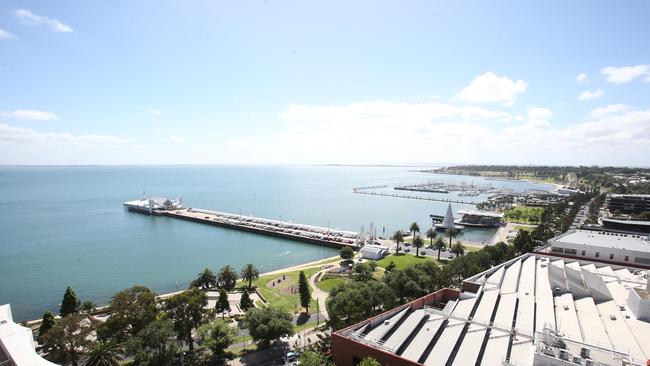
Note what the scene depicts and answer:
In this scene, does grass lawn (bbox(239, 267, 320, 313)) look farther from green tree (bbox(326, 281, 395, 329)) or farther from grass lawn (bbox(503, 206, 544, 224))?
grass lawn (bbox(503, 206, 544, 224))

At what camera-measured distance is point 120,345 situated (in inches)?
1112

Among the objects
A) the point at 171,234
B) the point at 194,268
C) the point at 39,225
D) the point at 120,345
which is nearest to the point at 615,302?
the point at 120,345

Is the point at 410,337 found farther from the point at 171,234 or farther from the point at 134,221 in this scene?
the point at 134,221

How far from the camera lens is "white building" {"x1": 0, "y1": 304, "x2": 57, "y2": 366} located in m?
19.0

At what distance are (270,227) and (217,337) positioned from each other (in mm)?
72169

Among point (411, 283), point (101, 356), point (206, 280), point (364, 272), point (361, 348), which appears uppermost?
point (361, 348)

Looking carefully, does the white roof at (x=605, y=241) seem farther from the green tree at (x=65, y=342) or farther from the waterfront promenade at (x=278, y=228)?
the green tree at (x=65, y=342)

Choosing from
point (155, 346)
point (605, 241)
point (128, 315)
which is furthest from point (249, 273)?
point (605, 241)

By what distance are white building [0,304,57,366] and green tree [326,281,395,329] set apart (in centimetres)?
2128

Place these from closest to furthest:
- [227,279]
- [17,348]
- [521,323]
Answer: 1. [17,348]
2. [521,323]
3. [227,279]

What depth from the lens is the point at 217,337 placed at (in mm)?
28984

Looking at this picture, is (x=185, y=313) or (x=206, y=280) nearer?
(x=185, y=313)

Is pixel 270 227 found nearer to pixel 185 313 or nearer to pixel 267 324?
pixel 185 313

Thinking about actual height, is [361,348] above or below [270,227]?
above
